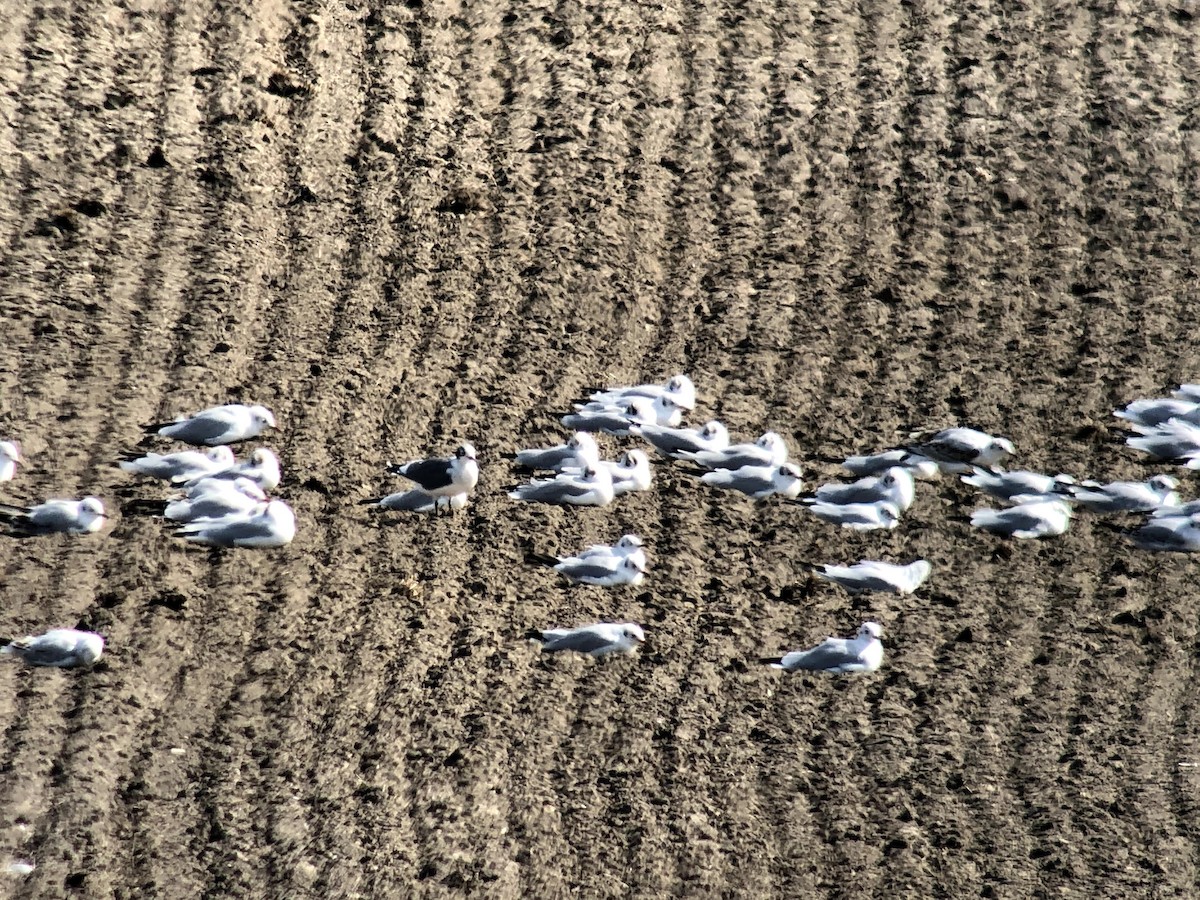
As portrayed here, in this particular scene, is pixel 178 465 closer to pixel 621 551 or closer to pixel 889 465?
pixel 621 551

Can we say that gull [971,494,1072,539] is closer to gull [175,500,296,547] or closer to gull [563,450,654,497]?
gull [563,450,654,497]

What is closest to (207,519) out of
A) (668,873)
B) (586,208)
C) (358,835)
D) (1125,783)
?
(358,835)

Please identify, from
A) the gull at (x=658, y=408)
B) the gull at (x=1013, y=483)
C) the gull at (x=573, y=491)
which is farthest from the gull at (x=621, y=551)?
the gull at (x=1013, y=483)

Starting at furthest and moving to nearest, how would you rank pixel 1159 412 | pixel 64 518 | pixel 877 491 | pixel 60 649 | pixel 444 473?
pixel 1159 412 → pixel 877 491 → pixel 444 473 → pixel 64 518 → pixel 60 649

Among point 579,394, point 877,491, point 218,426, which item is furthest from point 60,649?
point 877,491

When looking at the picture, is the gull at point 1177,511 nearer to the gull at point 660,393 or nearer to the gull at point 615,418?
the gull at point 660,393

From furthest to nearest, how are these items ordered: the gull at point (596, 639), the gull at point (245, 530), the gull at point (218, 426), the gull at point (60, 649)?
the gull at point (218, 426) < the gull at point (245, 530) < the gull at point (596, 639) < the gull at point (60, 649)
